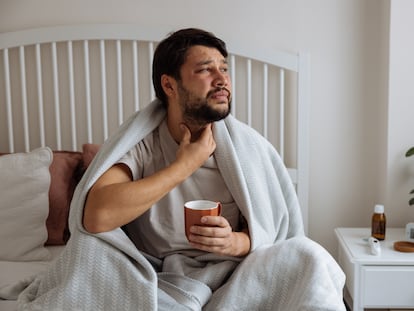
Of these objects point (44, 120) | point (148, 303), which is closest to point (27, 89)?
point (44, 120)

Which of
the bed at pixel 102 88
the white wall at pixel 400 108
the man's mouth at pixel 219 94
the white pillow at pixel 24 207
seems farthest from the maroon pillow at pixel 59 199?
the white wall at pixel 400 108

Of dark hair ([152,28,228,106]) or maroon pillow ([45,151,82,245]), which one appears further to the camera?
maroon pillow ([45,151,82,245])

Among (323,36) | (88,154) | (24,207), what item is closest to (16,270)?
(24,207)

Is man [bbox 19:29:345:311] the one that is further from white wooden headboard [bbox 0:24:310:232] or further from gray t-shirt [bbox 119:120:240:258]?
white wooden headboard [bbox 0:24:310:232]

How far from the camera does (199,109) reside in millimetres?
1419

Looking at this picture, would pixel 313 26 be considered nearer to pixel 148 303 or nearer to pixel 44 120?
pixel 44 120

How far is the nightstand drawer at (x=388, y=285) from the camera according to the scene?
1848mm

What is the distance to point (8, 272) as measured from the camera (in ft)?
5.42

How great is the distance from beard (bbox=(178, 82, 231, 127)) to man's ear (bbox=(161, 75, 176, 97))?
1.4 inches

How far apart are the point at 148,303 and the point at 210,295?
18 cm

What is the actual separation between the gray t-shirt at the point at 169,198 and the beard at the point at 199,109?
11 centimetres

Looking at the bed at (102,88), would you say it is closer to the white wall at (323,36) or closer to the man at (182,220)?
the white wall at (323,36)

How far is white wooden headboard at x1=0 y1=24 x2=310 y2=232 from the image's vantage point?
7.22ft

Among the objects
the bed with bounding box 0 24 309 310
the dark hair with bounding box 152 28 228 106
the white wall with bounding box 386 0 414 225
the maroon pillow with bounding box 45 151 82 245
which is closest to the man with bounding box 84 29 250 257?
the dark hair with bounding box 152 28 228 106
